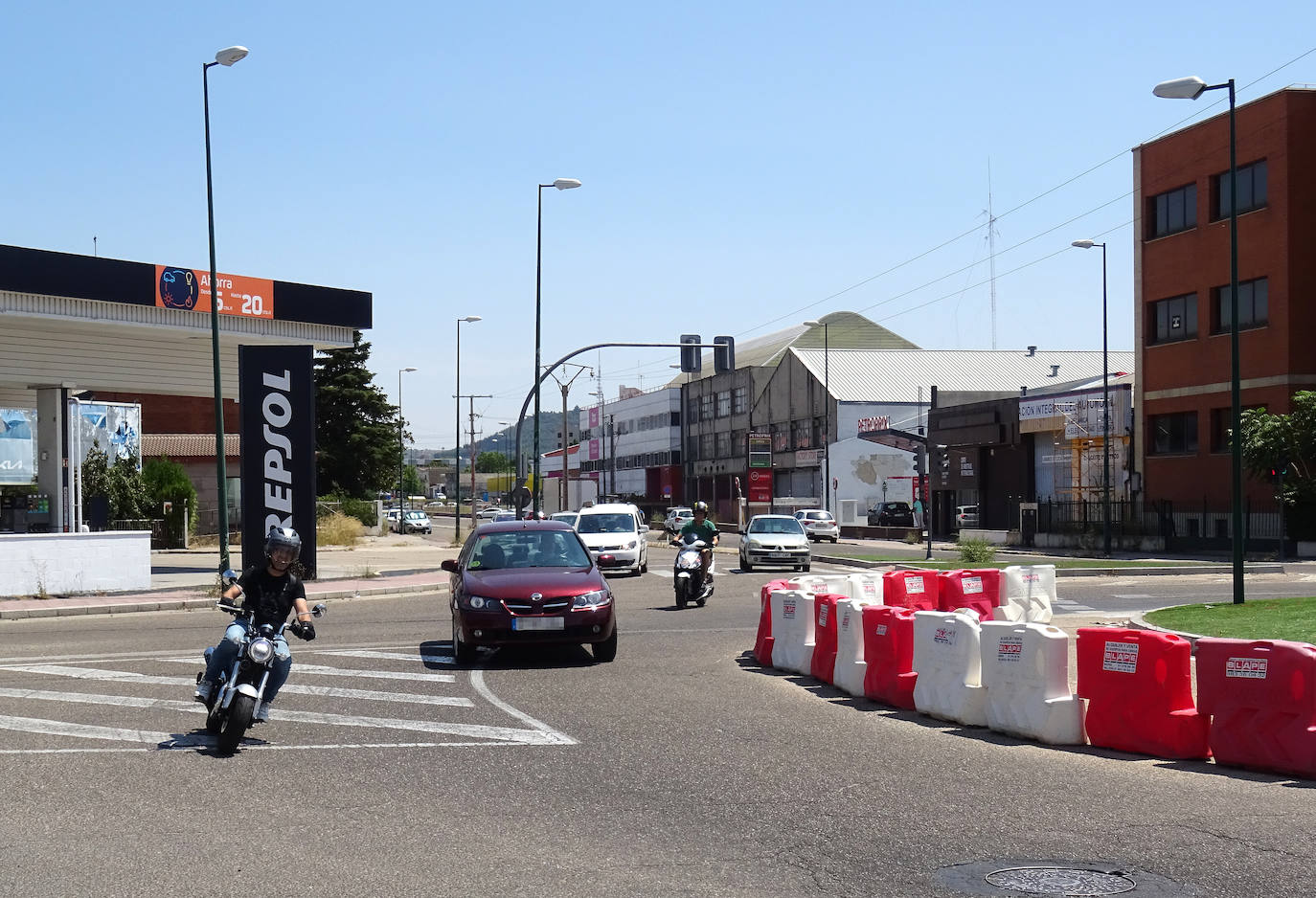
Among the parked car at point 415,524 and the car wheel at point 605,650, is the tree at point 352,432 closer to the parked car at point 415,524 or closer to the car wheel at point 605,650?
the parked car at point 415,524

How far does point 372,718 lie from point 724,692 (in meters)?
3.45

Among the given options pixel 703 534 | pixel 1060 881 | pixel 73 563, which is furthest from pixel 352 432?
pixel 1060 881

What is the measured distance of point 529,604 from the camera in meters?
14.8

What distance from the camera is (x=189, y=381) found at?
37.0 meters

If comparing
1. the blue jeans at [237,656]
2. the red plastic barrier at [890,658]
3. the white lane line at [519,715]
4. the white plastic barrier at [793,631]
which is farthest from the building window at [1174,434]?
the blue jeans at [237,656]

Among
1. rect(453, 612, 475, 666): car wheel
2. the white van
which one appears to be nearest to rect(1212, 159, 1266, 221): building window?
the white van

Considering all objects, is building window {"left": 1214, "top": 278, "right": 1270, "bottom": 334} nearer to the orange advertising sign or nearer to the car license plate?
the orange advertising sign

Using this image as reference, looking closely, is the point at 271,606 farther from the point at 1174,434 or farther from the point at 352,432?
the point at 352,432

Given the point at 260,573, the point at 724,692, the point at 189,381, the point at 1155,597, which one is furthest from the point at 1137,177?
the point at 260,573

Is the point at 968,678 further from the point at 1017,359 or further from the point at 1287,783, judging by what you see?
the point at 1017,359

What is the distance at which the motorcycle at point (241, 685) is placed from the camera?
31.5 feet

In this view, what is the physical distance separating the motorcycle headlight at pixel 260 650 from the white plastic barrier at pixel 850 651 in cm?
→ 563

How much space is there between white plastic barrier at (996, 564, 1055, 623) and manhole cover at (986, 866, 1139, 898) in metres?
16.4

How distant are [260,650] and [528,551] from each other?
666 cm
